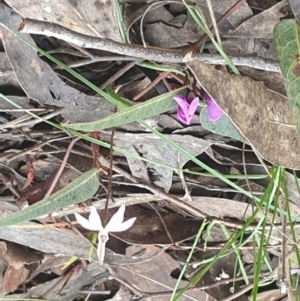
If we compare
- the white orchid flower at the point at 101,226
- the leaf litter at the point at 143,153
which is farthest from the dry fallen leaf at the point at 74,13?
the white orchid flower at the point at 101,226

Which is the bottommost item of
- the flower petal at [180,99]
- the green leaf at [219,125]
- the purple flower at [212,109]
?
the green leaf at [219,125]

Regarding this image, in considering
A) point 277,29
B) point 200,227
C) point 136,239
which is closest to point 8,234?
point 136,239

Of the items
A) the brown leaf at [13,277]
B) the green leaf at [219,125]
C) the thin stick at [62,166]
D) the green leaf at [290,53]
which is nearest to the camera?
the green leaf at [290,53]

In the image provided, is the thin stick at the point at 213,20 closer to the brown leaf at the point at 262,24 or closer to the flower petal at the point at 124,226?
the brown leaf at the point at 262,24

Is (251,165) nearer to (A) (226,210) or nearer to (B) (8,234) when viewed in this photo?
(A) (226,210)

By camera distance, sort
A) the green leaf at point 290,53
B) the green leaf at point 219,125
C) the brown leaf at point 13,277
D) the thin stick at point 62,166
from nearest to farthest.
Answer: the green leaf at point 290,53 < the green leaf at point 219,125 < the thin stick at point 62,166 < the brown leaf at point 13,277

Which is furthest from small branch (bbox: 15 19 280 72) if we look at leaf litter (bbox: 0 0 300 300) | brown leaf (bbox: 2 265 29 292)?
brown leaf (bbox: 2 265 29 292)

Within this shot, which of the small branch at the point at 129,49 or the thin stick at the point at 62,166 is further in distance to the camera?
the thin stick at the point at 62,166
